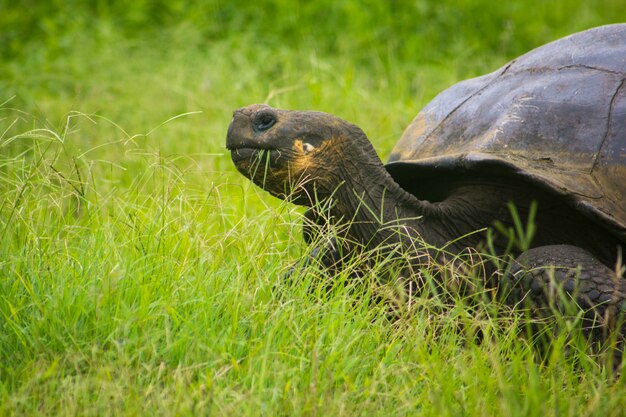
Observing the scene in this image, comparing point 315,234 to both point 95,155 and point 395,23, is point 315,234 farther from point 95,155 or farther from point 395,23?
point 395,23

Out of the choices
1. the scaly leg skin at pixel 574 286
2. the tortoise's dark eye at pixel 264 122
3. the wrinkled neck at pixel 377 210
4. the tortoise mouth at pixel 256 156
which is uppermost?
the tortoise's dark eye at pixel 264 122

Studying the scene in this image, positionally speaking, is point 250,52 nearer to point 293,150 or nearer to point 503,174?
point 293,150

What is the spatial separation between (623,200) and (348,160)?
1.03 meters

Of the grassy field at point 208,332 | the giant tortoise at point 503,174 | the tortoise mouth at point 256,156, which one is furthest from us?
the tortoise mouth at point 256,156

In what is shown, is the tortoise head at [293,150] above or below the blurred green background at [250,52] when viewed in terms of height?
above

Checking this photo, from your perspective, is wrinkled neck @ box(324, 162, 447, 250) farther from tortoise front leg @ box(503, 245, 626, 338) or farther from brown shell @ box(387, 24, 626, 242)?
tortoise front leg @ box(503, 245, 626, 338)

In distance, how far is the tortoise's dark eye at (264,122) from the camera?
3.08 meters

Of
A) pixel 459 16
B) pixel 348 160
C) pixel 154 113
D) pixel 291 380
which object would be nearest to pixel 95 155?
pixel 154 113

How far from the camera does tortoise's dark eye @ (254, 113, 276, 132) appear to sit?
308cm

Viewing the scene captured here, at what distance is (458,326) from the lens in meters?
2.94

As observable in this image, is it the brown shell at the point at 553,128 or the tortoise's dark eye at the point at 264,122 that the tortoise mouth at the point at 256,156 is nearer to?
the tortoise's dark eye at the point at 264,122

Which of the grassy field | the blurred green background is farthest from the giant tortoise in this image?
the blurred green background

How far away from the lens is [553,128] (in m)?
3.17

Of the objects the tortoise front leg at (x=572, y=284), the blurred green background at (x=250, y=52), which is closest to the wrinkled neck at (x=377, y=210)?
the tortoise front leg at (x=572, y=284)
